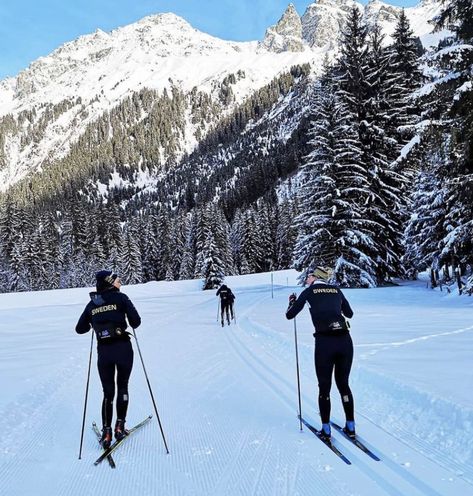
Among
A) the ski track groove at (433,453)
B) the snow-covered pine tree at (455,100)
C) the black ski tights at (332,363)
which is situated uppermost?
the snow-covered pine tree at (455,100)

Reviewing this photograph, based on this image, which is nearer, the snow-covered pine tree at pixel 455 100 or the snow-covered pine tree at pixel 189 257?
the snow-covered pine tree at pixel 455 100

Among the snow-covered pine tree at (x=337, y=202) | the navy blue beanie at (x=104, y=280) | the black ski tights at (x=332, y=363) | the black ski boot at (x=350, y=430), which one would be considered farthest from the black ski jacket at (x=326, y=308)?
the snow-covered pine tree at (x=337, y=202)

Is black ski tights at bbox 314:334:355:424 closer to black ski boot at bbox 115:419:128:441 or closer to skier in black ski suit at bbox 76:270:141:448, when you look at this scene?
skier in black ski suit at bbox 76:270:141:448

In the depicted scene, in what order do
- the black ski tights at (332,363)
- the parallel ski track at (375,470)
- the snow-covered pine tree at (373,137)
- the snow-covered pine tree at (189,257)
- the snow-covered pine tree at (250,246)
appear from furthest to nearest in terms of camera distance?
the snow-covered pine tree at (250,246) → the snow-covered pine tree at (189,257) → the snow-covered pine tree at (373,137) → the black ski tights at (332,363) → the parallel ski track at (375,470)

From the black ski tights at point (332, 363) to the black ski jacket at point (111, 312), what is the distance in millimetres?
2300

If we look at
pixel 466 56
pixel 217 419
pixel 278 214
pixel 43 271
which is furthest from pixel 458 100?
pixel 278 214

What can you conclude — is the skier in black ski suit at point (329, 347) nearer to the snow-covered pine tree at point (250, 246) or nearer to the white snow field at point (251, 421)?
the white snow field at point (251, 421)

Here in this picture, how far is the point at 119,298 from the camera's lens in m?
5.35

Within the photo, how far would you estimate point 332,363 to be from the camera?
5266 millimetres

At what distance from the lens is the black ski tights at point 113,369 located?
5277 mm

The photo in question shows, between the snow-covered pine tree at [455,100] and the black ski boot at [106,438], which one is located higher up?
the snow-covered pine tree at [455,100]

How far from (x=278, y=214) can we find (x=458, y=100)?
72.3m

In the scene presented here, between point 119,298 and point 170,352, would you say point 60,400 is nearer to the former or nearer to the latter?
point 119,298

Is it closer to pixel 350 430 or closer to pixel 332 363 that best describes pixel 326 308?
pixel 332 363
